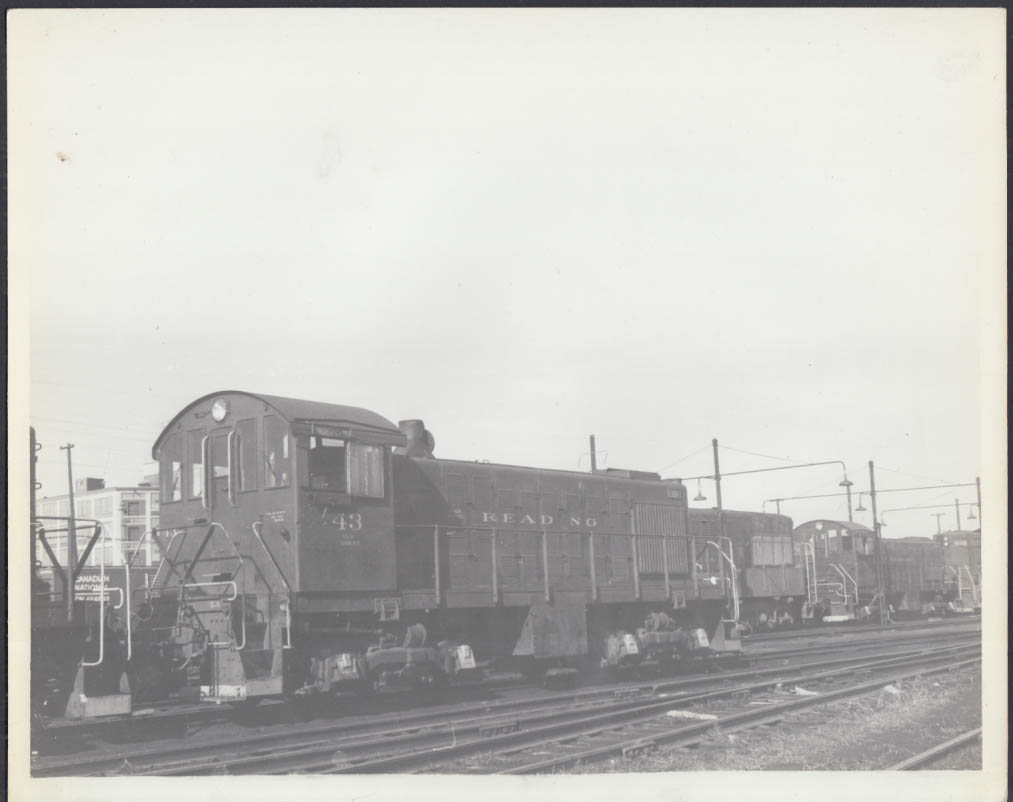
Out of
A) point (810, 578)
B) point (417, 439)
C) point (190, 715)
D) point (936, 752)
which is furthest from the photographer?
point (810, 578)

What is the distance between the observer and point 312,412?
1300cm

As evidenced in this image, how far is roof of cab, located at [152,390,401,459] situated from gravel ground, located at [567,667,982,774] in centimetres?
563

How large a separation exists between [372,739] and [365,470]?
388 cm

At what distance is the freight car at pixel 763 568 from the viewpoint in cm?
2672

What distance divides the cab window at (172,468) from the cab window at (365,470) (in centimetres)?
255

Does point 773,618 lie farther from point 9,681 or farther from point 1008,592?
point 9,681

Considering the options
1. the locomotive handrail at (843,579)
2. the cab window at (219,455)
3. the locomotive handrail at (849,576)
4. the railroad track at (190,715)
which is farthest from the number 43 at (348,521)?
the locomotive handrail at (849,576)

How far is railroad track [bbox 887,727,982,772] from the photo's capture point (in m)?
9.22

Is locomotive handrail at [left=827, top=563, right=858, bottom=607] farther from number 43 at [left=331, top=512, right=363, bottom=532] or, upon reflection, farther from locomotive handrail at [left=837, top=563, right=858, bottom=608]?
number 43 at [left=331, top=512, right=363, bottom=532]

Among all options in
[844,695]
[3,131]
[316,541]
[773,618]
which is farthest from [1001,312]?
[773,618]

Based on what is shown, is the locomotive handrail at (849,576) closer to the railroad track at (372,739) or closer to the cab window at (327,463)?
the railroad track at (372,739)

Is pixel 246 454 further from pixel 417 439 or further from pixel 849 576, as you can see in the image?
pixel 849 576

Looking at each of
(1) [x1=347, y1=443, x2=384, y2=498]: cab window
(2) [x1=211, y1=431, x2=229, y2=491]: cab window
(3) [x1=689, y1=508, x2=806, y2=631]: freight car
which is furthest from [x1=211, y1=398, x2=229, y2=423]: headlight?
(3) [x1=689, y1=508, x2=806, y2=631]: freight car

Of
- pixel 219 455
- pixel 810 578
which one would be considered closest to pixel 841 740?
pixel 219 455
